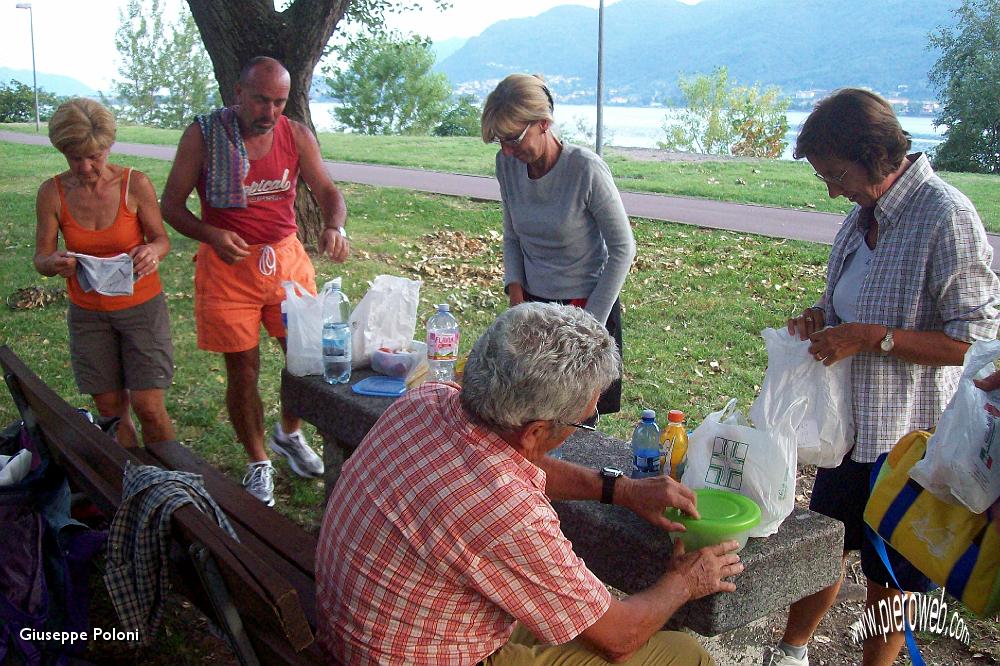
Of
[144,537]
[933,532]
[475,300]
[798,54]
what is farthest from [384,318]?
[798,54]

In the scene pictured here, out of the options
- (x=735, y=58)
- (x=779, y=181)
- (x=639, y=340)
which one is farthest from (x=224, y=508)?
(x=735, y=58)

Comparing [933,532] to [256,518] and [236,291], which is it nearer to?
[256,518]

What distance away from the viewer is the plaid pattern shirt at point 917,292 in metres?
2.41

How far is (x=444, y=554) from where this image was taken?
1.76 m

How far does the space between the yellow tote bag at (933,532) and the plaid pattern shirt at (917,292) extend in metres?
0.22

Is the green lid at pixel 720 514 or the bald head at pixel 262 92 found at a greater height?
the bald head at pixel 262 92

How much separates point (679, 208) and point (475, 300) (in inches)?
240

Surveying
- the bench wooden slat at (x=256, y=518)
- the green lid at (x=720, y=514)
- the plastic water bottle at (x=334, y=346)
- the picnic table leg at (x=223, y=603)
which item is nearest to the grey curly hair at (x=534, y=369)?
the green lid at (x=720, y=514)

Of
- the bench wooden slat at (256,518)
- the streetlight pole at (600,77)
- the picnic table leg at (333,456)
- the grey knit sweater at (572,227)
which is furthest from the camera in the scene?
the streetlight pole at (600,77)

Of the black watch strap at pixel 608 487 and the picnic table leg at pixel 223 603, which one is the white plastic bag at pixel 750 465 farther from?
the picnic table leg at pixel 223 603

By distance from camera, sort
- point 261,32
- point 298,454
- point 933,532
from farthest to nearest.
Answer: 1. point 261,32
2. point 298,454
3. point 933,532

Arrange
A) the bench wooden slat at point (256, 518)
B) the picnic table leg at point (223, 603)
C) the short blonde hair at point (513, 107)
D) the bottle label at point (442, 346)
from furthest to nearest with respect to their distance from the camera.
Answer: the bottle label at point (442, 346) → the short blonde hair at point (513, 107) → the bench wooden slat at point (256, 518) → the picnic table leg at point (223, 603)

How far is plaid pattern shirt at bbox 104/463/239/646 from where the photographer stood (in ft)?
6.72

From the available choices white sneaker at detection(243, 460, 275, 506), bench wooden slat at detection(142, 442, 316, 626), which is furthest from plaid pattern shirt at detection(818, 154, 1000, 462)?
white sneaker at detection(243, 460, 275, 506)
